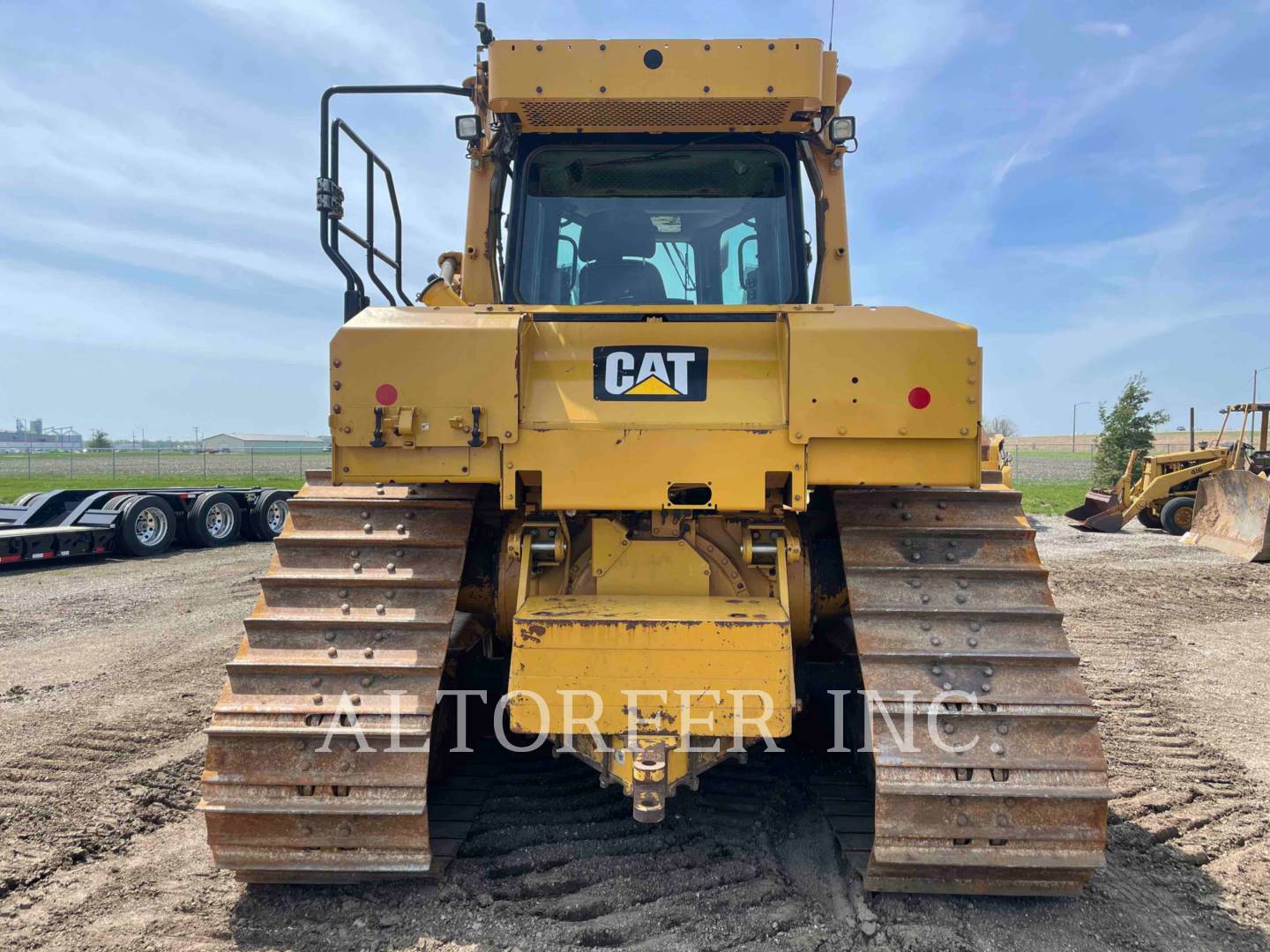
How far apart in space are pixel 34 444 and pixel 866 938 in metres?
135

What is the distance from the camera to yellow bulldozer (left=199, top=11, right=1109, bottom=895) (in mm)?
2877

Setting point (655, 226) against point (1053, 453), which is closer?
point (655, 226)

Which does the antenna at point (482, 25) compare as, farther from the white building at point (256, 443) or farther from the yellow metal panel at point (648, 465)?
the white building at point (256, 443)

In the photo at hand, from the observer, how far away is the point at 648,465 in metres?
3.05

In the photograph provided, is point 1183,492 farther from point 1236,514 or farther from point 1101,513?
point 1236,514

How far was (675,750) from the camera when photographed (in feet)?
9.60

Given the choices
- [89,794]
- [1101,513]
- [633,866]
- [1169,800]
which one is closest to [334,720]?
[633,866]

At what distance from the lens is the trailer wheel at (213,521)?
43.1ft

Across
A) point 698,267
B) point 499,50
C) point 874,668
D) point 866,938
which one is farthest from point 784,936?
point 499,50

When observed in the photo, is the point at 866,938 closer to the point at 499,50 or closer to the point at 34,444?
the point at 499,50

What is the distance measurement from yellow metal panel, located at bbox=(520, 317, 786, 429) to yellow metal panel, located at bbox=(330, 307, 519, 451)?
0.12 meters

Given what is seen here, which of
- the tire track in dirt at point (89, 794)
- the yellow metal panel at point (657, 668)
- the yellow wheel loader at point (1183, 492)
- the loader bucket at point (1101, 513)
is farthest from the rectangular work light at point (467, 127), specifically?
the loader bucket at point (1101, 513)

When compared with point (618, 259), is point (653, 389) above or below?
below

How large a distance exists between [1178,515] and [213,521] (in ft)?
56.9
